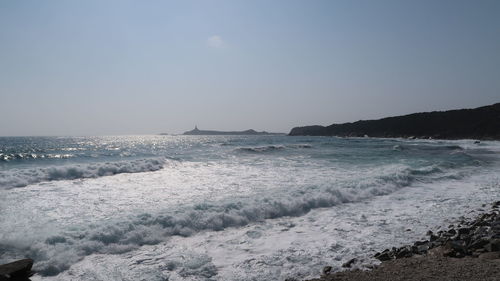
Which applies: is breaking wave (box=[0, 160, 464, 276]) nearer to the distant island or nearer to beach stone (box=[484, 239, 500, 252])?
beach stone (box=[484, 239, 500, 252])

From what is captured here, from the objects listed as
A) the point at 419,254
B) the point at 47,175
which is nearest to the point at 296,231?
the point at 419,254

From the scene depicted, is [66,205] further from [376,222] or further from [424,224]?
[424,224]

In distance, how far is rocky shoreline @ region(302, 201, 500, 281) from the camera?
14.7 feet

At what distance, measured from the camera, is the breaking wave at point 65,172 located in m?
13.9

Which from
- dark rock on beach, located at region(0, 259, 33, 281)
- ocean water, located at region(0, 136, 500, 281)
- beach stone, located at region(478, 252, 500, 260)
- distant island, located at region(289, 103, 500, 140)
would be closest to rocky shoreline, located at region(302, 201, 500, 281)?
beach stone, located at region(478, 252, 500, 260)

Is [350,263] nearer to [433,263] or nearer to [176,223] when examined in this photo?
[433,263]

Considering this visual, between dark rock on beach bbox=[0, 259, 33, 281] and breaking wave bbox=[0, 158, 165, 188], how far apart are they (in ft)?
35.0

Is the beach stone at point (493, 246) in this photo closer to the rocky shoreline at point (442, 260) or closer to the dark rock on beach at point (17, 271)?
the rocky shoreline at point (442, 260)

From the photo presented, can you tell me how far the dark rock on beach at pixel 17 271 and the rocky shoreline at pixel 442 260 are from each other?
446 cm

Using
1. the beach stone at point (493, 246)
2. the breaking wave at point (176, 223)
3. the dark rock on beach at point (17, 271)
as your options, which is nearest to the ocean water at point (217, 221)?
the breaking wave at point (176, 223)

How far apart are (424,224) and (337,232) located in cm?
229

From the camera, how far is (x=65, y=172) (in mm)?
15906

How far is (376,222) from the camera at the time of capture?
26.2 feet

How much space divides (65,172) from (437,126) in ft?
315
